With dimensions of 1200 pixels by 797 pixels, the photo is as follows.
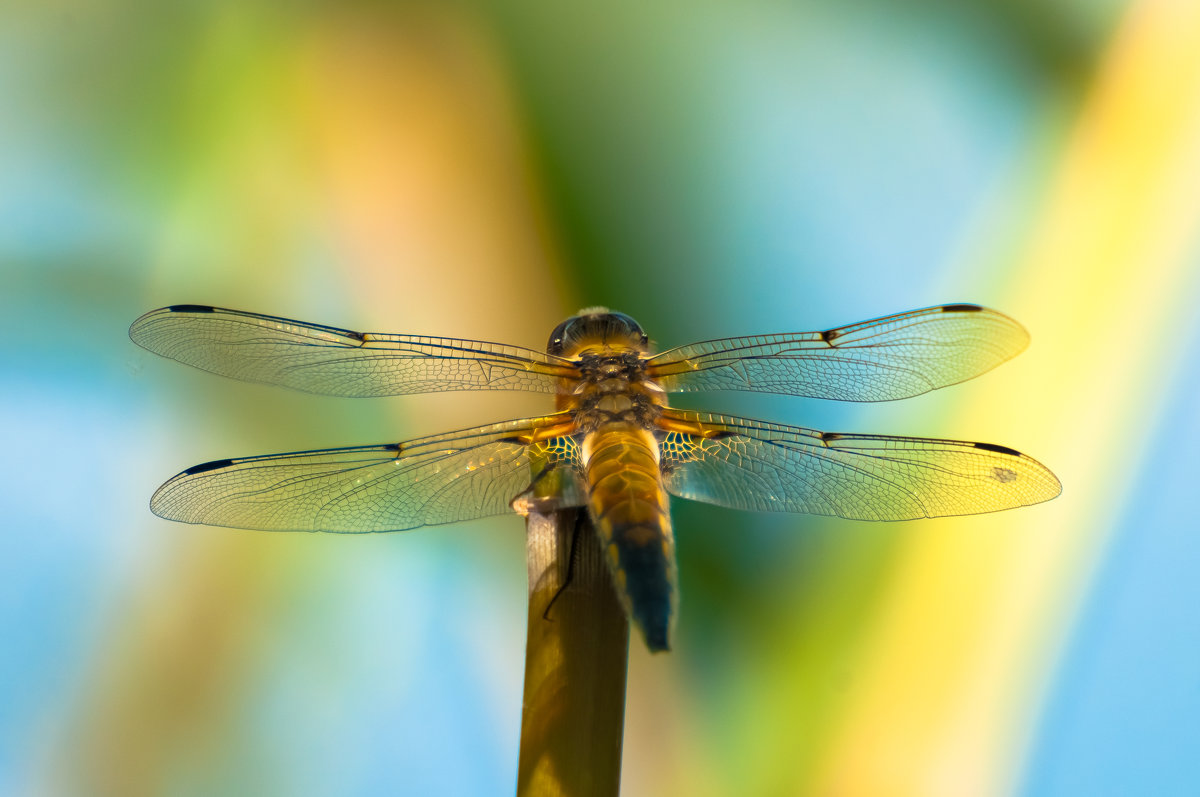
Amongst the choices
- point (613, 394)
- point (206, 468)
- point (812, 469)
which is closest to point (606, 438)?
point (613, 394)

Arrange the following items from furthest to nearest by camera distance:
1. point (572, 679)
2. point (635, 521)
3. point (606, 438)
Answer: point (606, 438), point (635, 521), point (572, 679)

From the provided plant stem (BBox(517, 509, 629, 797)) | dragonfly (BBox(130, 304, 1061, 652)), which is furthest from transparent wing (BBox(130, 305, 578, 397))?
plant stem (BBox(517, 509, 629, 797))

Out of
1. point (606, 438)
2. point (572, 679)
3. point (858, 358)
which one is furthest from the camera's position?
point (858, 358)

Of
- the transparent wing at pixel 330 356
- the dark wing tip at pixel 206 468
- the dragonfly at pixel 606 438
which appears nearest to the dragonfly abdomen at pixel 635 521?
the dragonfly at pixel 606 438

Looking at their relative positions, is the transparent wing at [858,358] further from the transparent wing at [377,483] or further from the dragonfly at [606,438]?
the transparent wing at [377,483]

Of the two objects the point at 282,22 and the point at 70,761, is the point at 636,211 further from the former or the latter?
the point at 70,761

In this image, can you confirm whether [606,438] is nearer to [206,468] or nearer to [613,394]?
Answer: [613,394]

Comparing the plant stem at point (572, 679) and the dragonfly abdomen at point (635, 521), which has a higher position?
the dragonfly abdomen at point (635, 521)

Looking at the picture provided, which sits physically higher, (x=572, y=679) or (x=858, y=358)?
(x=858, y=358)
